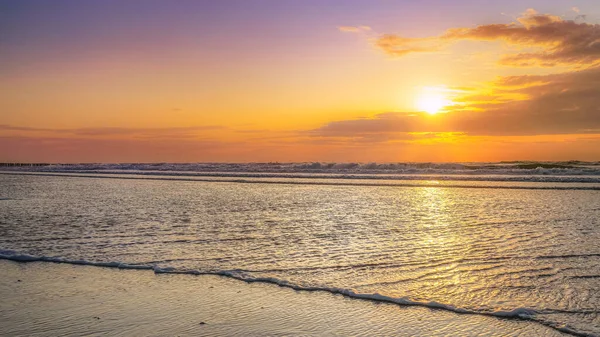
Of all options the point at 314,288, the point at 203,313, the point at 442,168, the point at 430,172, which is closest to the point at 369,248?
the point at 314,288

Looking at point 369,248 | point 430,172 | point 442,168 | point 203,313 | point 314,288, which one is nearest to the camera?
point 203,313

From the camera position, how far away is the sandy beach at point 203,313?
528 centimetres

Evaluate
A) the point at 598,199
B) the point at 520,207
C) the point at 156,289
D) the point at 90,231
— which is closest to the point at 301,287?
the point at 156,289

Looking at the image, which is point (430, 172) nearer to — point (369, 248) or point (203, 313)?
point (369, 248)

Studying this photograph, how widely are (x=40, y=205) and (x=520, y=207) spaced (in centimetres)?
1910

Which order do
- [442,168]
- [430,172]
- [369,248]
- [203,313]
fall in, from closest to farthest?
[203,313] → [369,248] → [430,172] → [442,168]

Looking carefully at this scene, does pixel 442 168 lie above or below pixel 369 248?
above

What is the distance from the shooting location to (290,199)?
2141cm

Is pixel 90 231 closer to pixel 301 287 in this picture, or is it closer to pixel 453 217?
pixel 301 287

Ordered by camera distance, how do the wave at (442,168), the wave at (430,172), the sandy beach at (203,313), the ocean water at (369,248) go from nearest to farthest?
the sandy beach at (203,313) < the ocean water at (369,248) < the wave at (430,172) < the wave at (442,168)

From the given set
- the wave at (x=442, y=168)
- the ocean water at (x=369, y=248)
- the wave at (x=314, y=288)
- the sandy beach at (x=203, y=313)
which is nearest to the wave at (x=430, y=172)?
the wave at (x=442, y=168)

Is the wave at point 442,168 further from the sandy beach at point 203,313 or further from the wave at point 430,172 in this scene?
the sandy beach at point 203,313

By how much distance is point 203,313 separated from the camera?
5855mm

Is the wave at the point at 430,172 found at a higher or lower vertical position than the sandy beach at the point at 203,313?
higher
